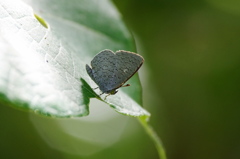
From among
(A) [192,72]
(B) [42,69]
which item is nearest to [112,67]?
(B) [42,69]

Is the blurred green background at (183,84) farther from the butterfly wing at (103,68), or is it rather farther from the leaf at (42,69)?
the butterfly wing at (103,68)

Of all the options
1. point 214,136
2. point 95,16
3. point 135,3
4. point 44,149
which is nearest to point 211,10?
point 135,3

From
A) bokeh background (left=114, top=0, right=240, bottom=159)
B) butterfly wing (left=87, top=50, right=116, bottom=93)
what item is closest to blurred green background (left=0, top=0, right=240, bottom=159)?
bokeh background (left=114, top=0, right=240, bottom=159)

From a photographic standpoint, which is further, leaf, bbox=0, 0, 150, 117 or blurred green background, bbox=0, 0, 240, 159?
blurred green background, bbox=0, 0, 240, 159

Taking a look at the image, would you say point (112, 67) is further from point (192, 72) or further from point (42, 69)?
point (192, 72)

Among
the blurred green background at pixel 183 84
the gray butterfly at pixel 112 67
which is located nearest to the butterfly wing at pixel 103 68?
the gray butterfly at pixel 112 67

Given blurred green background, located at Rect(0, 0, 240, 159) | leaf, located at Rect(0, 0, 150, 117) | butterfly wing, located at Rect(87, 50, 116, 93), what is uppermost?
leaf, located at Rect(0, 0, 150, 117)

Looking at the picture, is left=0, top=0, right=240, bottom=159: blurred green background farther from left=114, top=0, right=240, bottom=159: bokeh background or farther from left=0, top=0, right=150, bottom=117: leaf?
left=0, top=0, right=150, bottom=117: leaf

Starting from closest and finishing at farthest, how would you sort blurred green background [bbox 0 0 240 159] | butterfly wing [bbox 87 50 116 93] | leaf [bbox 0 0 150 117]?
1. leaf [bbox 0 0 150 117]
2. butterfly wing [bbox 87 50 116 93]
3. blurred green background [bbox 0 0 240 159]
